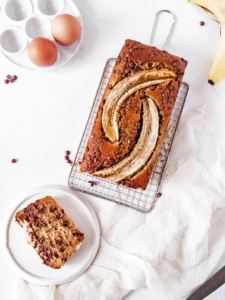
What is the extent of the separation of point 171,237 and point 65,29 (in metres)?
1.66

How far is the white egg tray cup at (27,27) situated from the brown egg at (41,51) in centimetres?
9

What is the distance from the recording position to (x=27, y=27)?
1.97m

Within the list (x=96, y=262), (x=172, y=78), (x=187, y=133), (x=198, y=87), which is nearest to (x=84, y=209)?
(x=96, y=262)

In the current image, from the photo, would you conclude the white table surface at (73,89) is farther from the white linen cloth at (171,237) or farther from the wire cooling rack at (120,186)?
the white linen cloth at (171,237)

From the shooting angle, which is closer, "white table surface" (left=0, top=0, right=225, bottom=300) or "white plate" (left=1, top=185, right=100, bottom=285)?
"white plate" (left=1, top=185, right=100, bottom=285)

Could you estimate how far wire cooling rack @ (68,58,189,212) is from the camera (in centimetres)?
199

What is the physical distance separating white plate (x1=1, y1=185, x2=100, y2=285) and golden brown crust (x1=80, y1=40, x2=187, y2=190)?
1.34 ft

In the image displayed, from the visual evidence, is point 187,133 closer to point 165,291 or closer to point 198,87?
point 198,87

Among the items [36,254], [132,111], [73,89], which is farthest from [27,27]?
[36,254]

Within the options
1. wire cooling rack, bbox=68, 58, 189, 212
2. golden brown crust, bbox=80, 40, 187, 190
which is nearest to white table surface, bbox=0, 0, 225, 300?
wire cooling rack, bbox=68, 58, 189, 212

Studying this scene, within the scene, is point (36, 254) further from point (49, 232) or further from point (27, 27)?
point (27, 27)

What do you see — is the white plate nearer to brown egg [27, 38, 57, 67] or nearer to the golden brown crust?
the golden brown crust

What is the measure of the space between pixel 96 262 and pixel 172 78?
1.42m

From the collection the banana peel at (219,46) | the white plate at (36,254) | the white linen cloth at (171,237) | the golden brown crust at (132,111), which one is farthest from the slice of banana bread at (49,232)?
the banana peel at (219,46)
